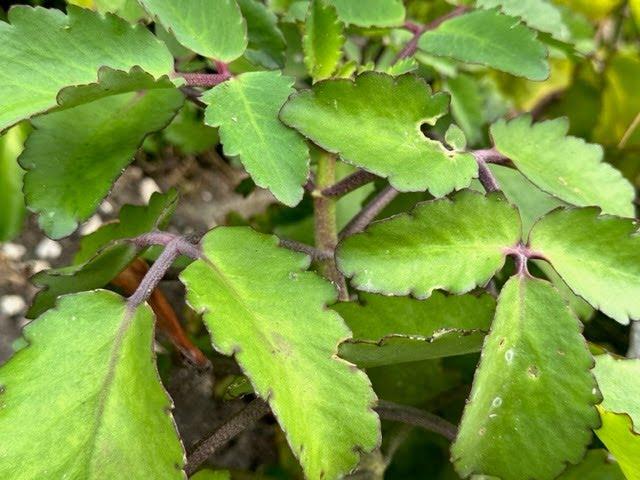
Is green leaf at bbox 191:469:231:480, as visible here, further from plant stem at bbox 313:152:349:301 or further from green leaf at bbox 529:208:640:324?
green leaf at bbox 529:208:640:324

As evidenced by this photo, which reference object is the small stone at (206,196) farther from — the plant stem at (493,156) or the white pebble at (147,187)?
the plant stem at (493,156)

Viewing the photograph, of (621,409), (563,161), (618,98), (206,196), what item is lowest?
(206,196)

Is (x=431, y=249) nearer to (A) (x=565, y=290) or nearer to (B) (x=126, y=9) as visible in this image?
(A) (x=565, y=290)

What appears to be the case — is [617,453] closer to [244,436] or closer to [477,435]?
[477,435]

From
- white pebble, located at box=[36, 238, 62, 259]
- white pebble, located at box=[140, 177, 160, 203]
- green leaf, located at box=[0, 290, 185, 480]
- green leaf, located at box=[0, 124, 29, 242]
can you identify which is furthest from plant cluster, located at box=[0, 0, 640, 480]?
white pebble, located at box=[140, 177, 160, 203]

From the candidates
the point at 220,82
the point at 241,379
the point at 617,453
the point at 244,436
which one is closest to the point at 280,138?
the point at 220,82

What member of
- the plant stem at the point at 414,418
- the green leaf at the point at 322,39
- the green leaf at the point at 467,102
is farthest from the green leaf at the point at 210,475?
the green leaf at the point at 467,102

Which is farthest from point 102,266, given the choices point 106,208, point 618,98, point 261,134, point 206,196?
point 618,98
